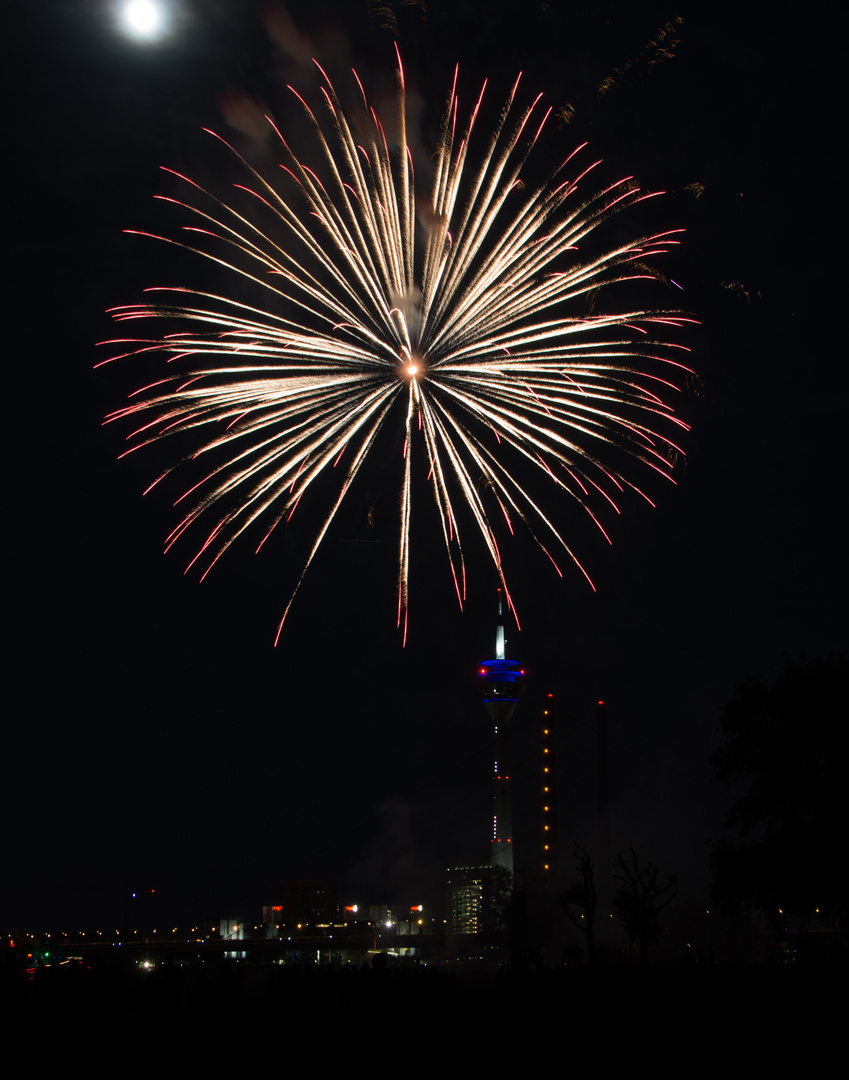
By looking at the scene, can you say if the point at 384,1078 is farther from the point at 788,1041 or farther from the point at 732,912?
the point at 732,912

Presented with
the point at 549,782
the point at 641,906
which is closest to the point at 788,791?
the point at 641,906

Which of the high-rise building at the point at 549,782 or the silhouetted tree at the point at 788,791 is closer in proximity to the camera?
the silhouetted tree at the point at 788,791

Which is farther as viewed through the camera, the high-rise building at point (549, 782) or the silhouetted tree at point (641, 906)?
the high-rise building at point (549, 782)

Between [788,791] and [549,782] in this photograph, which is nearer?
[788,791]

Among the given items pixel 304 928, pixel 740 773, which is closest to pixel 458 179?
pixel 740 773

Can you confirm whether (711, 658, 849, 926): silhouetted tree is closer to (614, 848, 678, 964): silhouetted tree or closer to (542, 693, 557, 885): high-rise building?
(614, 848, 678, 964): silhouetted tree

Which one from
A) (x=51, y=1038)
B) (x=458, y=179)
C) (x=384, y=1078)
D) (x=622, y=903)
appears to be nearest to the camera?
(x=384, y=1078)

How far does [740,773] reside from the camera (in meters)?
38.2

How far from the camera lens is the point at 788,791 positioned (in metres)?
36.1

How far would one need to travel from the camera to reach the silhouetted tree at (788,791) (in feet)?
115

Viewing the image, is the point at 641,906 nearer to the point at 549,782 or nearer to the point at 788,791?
the point at 788,791

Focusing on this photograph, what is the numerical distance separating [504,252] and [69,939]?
448 ft

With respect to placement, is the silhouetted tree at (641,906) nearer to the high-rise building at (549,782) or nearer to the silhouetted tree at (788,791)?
the silhouetted tree at (788,791)

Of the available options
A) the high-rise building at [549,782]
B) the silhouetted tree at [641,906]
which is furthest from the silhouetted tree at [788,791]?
the high-rise building at [549,782]
